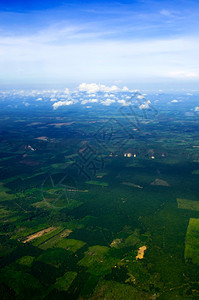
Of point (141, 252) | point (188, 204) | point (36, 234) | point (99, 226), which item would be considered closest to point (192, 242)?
point (141, 252)

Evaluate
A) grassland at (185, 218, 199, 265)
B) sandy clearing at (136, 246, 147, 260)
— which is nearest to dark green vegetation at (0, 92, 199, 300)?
grassland at (185, 218, 199, 265)

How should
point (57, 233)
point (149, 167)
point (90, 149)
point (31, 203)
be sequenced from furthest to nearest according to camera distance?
point (90, 149) < point (149, 167) < point (31, 203) < point (57, 233)

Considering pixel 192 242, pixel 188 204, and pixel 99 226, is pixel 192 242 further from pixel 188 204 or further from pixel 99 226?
pixel 99 226

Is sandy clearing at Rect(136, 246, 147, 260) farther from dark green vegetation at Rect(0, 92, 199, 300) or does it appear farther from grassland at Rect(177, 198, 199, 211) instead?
grassland at Rect(177, 198, 199, 211)

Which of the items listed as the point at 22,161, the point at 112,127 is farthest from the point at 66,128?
the point at 22,161

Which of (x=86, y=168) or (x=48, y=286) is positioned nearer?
(x=48, y=286)

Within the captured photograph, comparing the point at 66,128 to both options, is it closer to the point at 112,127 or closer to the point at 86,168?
the point at 112,127

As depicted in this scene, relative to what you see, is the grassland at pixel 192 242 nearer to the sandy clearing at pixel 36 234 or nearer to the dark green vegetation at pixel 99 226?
the dark green vegetation at pixel 99 226

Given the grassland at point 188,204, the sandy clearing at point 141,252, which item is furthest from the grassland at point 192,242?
the sandy clearing at point 141,252
